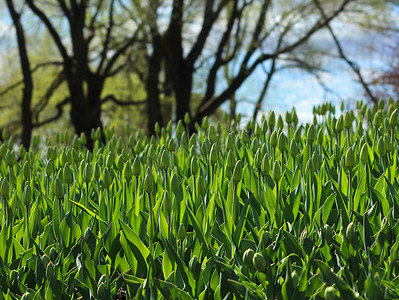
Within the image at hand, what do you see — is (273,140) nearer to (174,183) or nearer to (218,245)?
(174,183)

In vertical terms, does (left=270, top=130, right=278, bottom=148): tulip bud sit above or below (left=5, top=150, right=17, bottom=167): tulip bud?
above

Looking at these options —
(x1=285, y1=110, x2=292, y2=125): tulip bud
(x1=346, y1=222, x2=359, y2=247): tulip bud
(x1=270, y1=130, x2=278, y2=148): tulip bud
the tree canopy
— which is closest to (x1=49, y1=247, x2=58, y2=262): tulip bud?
(x1=346, y1=222, x2=359, y2=247): tulip bud

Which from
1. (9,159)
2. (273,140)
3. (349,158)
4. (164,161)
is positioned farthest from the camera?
(9,159)

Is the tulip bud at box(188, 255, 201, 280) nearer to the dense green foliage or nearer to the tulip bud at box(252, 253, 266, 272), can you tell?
the dense green foliage

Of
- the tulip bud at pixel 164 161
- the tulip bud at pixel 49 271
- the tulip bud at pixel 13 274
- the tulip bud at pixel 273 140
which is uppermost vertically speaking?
the tulip bud at pixel 273 140

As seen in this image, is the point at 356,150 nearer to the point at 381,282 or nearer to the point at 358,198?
the point at 358,198

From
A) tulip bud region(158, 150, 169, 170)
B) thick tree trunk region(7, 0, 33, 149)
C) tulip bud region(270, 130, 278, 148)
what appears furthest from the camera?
thick tree trunk region(7, 0, 33, 149)

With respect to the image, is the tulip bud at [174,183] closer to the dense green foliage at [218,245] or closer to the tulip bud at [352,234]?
the dense green foliage at [218,245]

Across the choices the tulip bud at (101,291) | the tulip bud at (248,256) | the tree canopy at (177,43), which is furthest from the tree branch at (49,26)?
the tulip bud at (248,256)

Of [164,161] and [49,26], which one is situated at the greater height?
[49,26]

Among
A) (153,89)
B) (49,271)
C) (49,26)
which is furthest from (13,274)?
(49,26)

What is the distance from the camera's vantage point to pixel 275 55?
13578 mm

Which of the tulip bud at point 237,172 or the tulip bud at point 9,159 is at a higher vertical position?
the tulip bud at point 237,172

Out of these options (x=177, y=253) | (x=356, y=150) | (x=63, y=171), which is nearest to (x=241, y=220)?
(x=177, y=253)
